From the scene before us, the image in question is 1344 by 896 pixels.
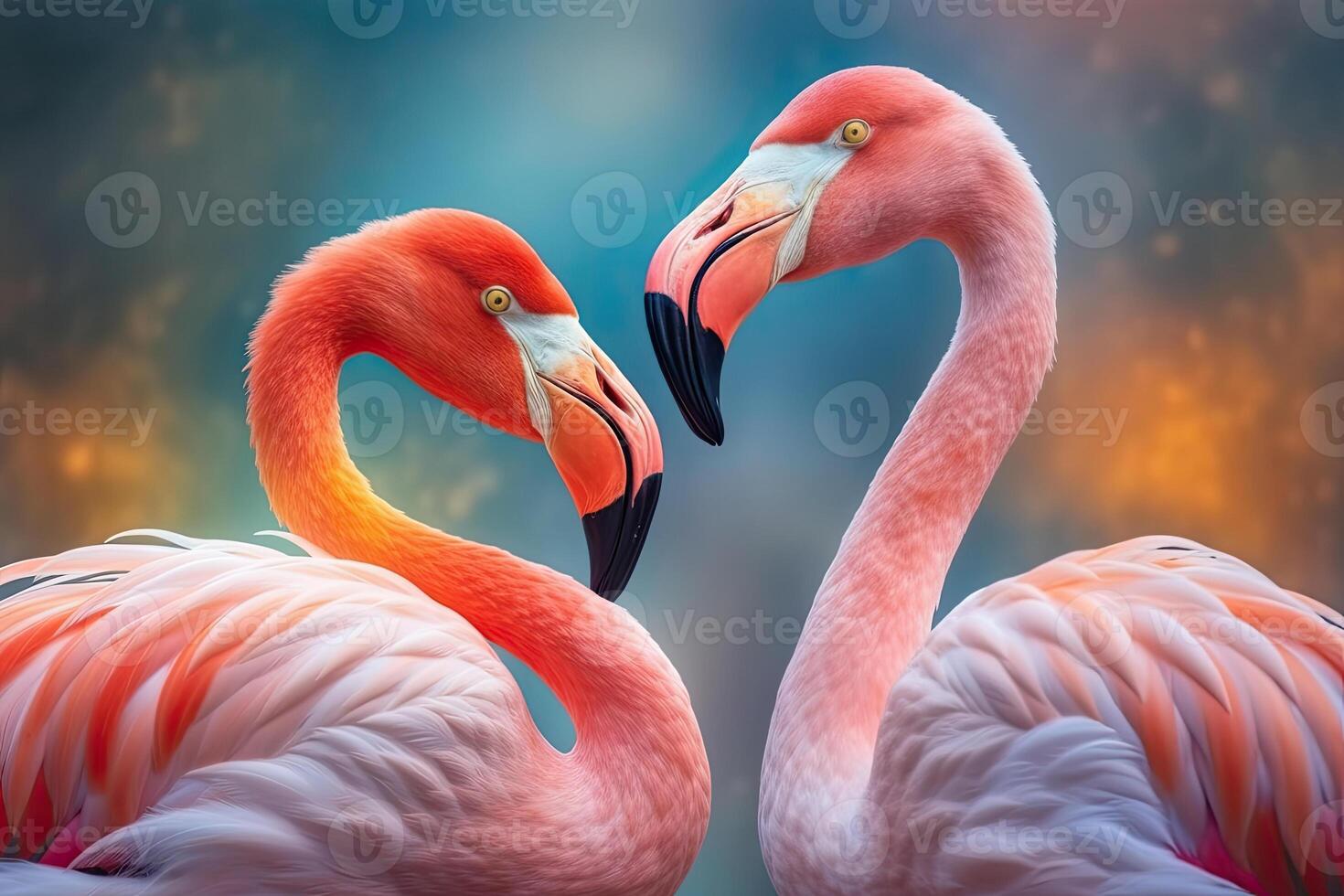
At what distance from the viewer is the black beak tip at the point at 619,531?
178 centimetres

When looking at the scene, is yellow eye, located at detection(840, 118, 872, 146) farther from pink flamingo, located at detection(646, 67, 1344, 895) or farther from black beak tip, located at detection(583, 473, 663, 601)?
black beak tip, located at detection(583, 473, 663, 601)

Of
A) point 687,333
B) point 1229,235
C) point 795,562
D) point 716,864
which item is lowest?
point 716,864

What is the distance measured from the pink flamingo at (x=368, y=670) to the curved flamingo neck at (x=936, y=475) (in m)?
0.24

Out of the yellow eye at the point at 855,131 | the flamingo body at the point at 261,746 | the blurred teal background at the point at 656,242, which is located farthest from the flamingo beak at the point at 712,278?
the blurred teal background at the point at 656,242

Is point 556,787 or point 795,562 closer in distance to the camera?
point 556,787

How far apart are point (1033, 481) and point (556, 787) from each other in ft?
4.11

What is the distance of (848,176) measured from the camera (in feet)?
6.09

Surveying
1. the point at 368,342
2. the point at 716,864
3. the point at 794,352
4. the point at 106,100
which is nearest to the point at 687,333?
the point at 368,342

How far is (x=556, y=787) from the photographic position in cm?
162

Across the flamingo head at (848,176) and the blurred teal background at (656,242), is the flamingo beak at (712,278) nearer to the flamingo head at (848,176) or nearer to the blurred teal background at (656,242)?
the flamingo head at (848,176)

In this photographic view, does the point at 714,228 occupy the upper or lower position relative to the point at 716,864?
upper

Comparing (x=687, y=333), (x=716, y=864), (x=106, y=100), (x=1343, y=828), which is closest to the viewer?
(x=1343, y=828)

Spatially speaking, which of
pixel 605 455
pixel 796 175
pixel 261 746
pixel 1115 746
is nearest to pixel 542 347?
pixel 605 455

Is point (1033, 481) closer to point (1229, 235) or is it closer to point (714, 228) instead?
point (1229, 235)
